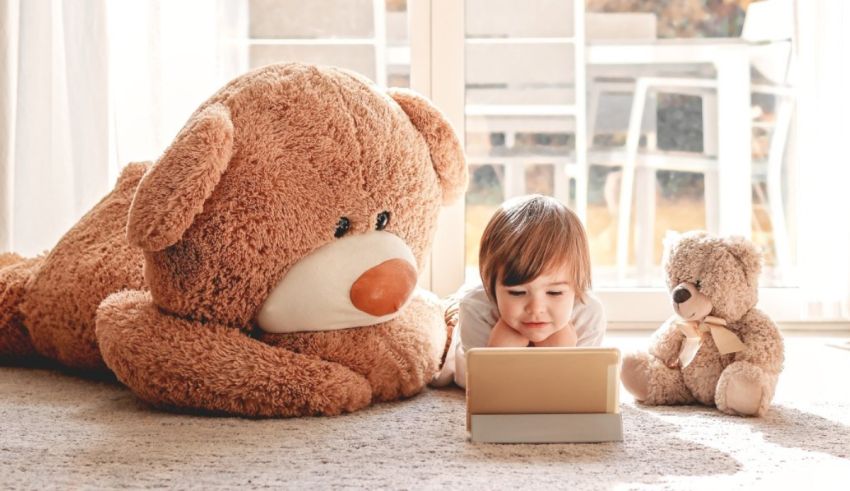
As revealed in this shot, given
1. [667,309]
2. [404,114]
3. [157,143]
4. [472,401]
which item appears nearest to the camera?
[472,401]

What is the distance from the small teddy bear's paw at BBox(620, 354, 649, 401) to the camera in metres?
1.34

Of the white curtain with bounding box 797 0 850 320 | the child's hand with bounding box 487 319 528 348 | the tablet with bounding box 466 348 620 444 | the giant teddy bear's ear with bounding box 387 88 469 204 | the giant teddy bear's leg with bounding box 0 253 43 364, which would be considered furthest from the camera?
the white curtain with bounding box 797 0 850 320

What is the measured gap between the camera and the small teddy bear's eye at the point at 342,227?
1303 millimetres

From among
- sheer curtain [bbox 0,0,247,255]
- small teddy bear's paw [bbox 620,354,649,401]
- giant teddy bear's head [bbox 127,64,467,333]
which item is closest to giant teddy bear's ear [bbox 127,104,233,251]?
giant teddy bear's head [bbox 127,64,467,333]

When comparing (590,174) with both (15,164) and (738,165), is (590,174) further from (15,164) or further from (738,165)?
(15,164)

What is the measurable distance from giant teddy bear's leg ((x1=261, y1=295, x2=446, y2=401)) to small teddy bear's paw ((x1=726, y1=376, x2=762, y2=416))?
1.33 feet

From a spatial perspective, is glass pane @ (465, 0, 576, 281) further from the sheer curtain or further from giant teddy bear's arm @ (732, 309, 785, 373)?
giant teddy bear's arm @ (732, 309, 785, 373)

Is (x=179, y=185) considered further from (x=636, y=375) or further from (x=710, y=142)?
(x=710, y=142)

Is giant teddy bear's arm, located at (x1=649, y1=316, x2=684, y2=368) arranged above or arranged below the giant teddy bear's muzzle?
below

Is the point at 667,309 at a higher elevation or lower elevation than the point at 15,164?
lower

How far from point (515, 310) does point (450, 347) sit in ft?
0.73

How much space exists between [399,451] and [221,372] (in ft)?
0.88

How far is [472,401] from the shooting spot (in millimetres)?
1120

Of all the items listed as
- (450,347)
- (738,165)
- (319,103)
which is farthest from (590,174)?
(319,103)
